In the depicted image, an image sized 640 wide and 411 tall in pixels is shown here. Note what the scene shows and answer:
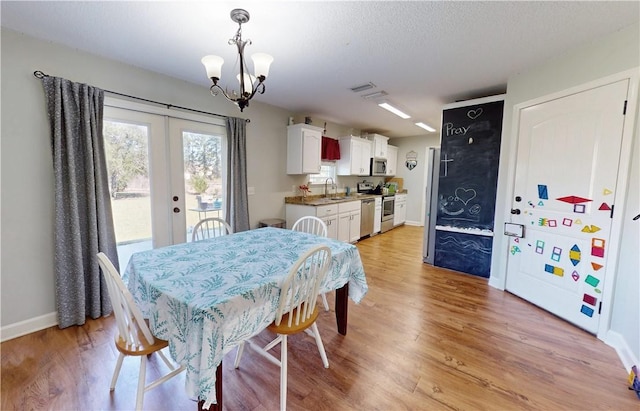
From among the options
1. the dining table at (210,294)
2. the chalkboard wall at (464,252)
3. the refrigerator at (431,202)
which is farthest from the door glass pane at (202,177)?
the chalkboard wall at (464,252)

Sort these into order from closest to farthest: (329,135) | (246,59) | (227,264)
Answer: (227,264) < (246,59) < (329,135)

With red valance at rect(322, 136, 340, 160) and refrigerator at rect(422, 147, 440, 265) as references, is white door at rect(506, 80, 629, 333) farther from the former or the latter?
red valance at rect(322, 136, 340, 160)

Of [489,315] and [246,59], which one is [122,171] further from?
[489,315]

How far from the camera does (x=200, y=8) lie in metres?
1.69

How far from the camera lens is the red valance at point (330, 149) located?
195 inches

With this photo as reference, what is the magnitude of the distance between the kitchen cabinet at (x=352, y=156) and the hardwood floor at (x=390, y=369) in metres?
3.38

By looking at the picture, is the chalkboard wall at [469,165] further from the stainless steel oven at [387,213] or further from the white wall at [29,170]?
the white wall at [29,170]

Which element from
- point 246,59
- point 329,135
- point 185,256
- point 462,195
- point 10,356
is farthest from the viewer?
point 329,135

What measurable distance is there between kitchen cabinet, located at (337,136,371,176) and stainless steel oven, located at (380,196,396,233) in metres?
0.88

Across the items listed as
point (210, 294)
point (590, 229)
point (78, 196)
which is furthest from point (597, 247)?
point (78, 196)

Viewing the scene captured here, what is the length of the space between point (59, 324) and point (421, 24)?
12.2 feet

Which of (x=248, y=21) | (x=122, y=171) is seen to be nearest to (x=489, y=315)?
(x=248, y=21)

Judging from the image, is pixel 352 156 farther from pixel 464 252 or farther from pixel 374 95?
pixel 464 252

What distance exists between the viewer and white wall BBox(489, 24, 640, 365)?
73.0 inches
